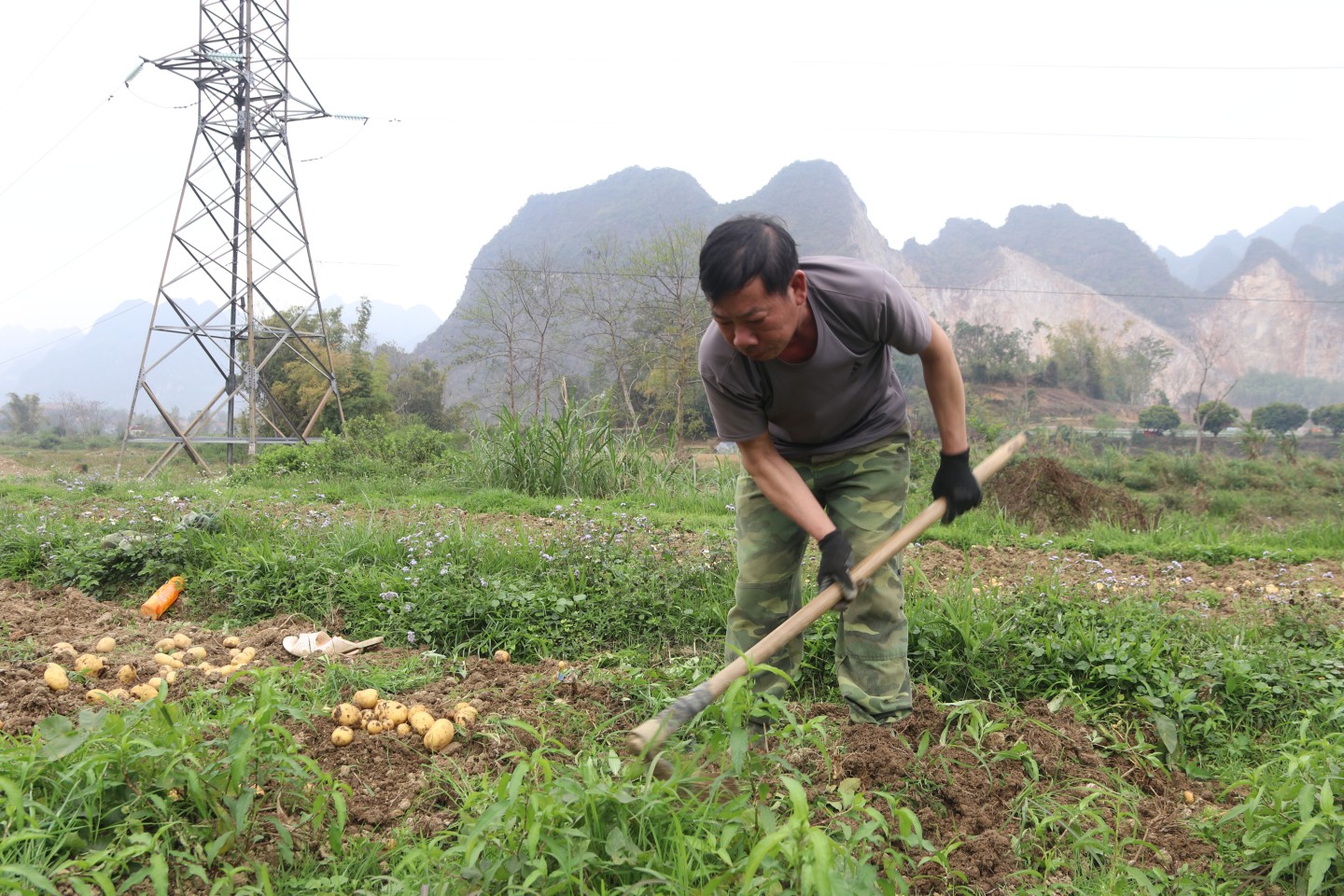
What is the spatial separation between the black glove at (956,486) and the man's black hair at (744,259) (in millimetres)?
982

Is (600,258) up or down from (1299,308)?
up

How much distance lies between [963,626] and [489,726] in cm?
181

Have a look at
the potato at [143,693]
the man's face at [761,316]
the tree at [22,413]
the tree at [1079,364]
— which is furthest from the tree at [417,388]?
the man's face at [761,316]

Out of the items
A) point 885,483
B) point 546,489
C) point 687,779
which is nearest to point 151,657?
point 687,779

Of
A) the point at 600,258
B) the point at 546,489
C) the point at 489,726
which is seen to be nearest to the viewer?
the point at 489,726

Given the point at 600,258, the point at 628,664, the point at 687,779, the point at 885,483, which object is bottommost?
the point at 628,664

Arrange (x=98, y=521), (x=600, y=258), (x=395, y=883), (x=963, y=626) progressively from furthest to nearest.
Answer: (x=600, y=258)
(x=98, y=521)
(x=963, y=626)
(x=395, y=883)

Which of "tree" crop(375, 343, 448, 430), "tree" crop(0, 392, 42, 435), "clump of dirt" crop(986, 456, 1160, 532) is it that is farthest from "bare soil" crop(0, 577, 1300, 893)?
"tree" crop(0, 392, 42, 435)

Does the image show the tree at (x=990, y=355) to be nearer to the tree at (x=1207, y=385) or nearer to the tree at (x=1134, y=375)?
the tree at (x=1134, y=375)

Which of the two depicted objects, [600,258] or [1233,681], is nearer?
[1233,681]

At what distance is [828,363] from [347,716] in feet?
6.04

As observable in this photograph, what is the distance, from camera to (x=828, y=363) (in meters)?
2.53

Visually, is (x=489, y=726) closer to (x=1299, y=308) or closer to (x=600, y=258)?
(x=600, y=258)

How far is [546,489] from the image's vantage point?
771 centimetres
